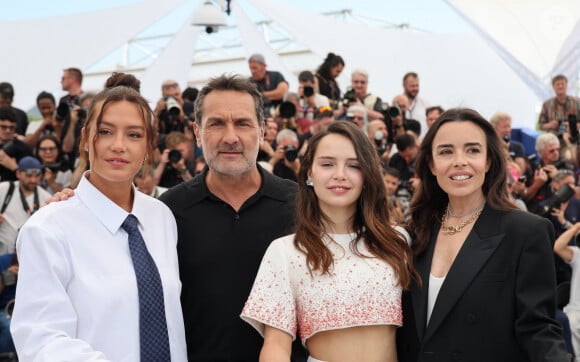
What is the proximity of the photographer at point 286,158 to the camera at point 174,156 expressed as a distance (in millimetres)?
737

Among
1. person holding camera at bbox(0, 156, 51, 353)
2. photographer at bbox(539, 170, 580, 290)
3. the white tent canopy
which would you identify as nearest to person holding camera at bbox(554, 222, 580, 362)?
photographer at bbox(539, 170, 580, 290)

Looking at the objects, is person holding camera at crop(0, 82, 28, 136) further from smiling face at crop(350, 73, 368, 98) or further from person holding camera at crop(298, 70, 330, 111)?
smiling face at crop(350, 73, 368, 98)

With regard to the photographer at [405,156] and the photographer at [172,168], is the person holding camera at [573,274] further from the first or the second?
the photographer at [172,168]

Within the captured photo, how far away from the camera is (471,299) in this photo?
2.61 meters

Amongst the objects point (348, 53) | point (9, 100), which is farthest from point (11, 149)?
point (348, 53)

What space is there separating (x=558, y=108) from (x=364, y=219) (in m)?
6.61

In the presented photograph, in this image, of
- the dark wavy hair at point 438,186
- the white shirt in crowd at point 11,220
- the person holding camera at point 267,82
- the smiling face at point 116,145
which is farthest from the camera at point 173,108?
the smiling face at point 116,145

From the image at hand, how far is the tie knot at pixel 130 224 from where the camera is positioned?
2.44 m

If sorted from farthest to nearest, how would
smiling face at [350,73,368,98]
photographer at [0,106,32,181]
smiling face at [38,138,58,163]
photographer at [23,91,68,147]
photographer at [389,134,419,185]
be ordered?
smiling face at [350,73,368,98] < photographer at [23,91,68,147] < photographer at [389,134,419,185] < smiling face at [38,138,58,163] < photographer at [0,106,32,181]

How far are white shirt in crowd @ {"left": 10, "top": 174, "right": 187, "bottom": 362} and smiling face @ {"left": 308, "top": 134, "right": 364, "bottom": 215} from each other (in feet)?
1.87

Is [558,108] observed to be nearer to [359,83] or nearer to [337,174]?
[359,83]

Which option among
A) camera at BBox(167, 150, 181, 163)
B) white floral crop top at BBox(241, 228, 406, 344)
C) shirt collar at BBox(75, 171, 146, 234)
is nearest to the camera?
shirt collar at BBox(75, 171, 146, 234)

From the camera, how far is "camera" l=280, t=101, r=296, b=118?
23.4 ft

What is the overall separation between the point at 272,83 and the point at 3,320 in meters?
3.66
